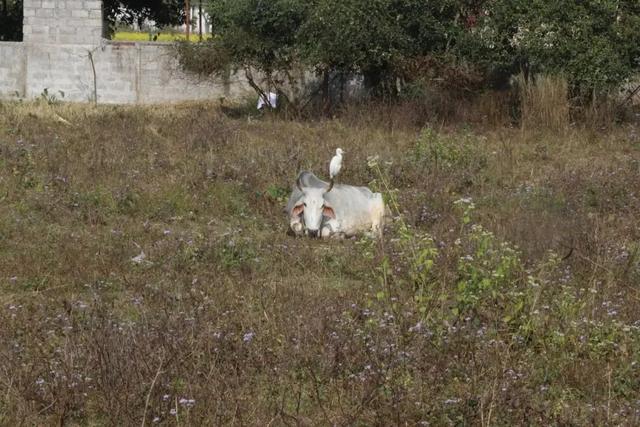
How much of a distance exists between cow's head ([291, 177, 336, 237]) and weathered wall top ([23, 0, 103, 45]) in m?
12.9

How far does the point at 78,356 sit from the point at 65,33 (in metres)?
17.3

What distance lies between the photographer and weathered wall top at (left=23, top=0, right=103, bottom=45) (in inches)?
837

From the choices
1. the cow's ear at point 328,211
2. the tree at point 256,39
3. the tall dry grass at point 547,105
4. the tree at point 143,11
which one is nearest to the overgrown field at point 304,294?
the cow's ear at point 328,211

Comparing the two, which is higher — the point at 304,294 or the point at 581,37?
the point at 581,37

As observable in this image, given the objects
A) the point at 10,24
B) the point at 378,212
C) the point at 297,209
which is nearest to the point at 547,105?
the point at 378,212

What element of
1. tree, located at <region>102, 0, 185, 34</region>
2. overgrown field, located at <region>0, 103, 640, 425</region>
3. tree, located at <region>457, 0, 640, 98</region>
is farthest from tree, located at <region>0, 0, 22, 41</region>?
tree, located at <region>457, 0, 640, 98</region>

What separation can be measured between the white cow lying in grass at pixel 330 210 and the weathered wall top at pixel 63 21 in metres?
12.6

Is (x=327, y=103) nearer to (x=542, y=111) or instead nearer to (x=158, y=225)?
(x=542, y=111)

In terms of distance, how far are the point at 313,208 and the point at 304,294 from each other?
265 cm

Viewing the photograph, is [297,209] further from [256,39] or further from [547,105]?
[256,39]

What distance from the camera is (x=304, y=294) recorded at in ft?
23.2

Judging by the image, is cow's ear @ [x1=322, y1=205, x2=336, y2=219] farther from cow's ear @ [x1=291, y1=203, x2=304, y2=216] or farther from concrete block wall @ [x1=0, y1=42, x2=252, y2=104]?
concrete block wall @ [x1=0, y1=42, x2=252, y2=104]

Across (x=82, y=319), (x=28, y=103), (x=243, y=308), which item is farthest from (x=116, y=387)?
(x=28, y=103)

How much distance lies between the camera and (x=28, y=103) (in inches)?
777
